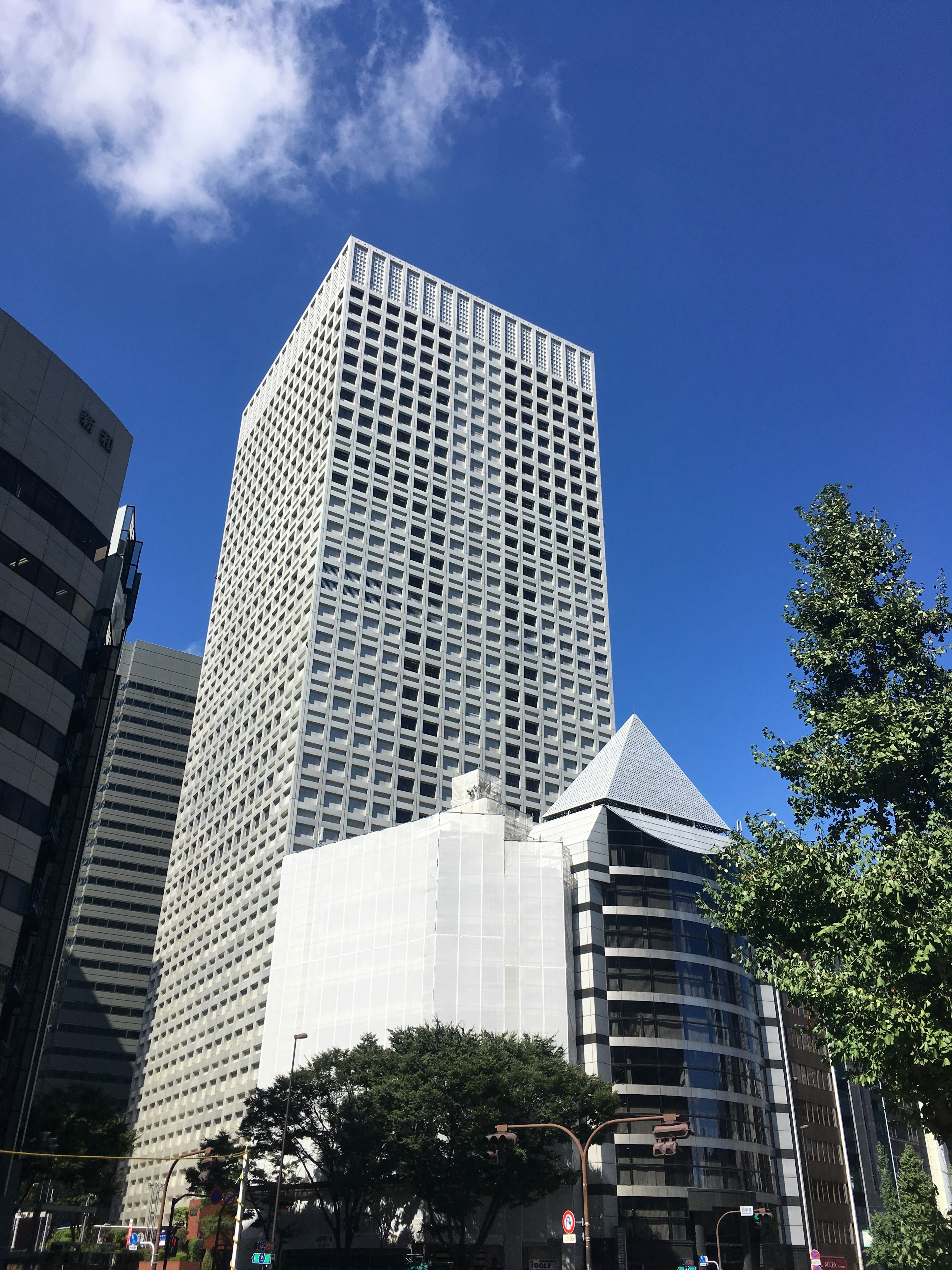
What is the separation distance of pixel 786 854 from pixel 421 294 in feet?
375

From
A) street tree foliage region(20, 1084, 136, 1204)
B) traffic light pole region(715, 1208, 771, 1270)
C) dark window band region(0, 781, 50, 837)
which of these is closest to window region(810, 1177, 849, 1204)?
traffic light pole region(715, 1208, 771, 1270)

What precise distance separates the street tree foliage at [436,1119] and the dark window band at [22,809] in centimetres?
2336

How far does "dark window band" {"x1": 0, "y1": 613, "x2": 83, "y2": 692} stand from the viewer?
1901 inches

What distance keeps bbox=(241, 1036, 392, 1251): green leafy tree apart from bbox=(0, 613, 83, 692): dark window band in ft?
89.5

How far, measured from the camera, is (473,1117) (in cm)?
5622

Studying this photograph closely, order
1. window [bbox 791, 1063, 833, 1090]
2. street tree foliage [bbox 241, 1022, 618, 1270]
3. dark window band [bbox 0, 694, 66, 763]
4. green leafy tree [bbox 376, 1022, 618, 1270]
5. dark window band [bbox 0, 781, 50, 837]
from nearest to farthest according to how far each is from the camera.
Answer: dark window band [bbox 0, 781, 50, 837] < dark window band [bbox 0, 694, 66, 763] < green leafy tree [bbox 376, 1022, 618, 1270] < street tree foliage [bbox 241, 1022, 618, 1270] < window [bbox 791, 1063, 833, 1090]

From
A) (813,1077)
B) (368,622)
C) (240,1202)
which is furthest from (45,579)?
(813,1077)

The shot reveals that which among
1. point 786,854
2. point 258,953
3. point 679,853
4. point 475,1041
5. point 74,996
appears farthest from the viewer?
point 74,996

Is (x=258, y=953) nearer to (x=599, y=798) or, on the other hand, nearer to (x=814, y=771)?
(x=599, y=798)

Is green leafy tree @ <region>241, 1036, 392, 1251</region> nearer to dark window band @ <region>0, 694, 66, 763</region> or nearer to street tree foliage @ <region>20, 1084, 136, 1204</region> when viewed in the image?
street tree foliage @ <region>20, 1084, 136, 1204</region>

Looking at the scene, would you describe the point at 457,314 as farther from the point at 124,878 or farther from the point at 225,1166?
the point at 225,1166

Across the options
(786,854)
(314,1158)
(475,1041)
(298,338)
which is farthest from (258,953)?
(298,338)

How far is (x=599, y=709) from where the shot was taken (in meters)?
121

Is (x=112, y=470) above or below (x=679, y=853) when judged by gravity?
above
